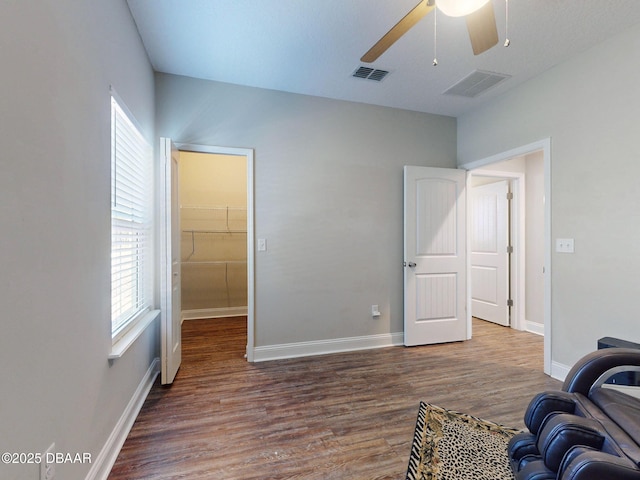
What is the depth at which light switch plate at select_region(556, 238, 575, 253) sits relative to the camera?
2596mm

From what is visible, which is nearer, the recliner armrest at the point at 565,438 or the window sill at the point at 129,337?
the recliner armrest at the point at 565,438

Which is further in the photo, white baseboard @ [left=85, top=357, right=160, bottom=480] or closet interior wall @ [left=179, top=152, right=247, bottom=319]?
closet interior wall @ [left=179, top=152, right=247, bottom=319]

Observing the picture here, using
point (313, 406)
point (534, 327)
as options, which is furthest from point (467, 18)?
point (534, 327)

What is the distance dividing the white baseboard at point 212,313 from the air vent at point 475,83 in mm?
4292

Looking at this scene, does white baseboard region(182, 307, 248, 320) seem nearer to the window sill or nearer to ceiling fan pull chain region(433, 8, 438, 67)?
the window sill

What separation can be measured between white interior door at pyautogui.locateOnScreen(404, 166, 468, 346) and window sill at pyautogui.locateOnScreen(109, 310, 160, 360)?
8.65ft

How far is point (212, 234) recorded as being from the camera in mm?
4953

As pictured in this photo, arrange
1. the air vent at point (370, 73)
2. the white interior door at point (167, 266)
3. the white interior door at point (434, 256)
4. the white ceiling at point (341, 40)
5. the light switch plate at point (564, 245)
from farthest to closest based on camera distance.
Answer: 1. the white interior door at point (434, 256)
2. the air vent at point (370, 73)
3. the light switch plate at point (564, 245)
4. the white interior door at point (167, 266)
5. the white ceiling at point (341, 40)

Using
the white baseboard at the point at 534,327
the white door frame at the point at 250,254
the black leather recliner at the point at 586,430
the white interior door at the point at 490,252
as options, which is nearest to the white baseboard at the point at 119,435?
the white door frame at the point at 250,254

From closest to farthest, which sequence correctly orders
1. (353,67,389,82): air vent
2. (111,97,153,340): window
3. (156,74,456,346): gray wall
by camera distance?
1. (111,97,153,340): window
2. (353,67,389,82): air vent
3. (156,74,456,346): gray wall

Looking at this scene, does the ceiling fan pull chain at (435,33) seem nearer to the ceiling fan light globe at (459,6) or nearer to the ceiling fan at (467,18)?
the ceiling fan at (467,18)

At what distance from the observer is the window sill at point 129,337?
1.70m

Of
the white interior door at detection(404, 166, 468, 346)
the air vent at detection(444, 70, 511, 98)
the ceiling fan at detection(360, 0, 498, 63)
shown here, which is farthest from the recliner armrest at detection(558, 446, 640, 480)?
the air vent at detection(444, 70, 511, 98)

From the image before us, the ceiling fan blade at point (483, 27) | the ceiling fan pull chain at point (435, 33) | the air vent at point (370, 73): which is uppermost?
the air vent at point (370, 73)
